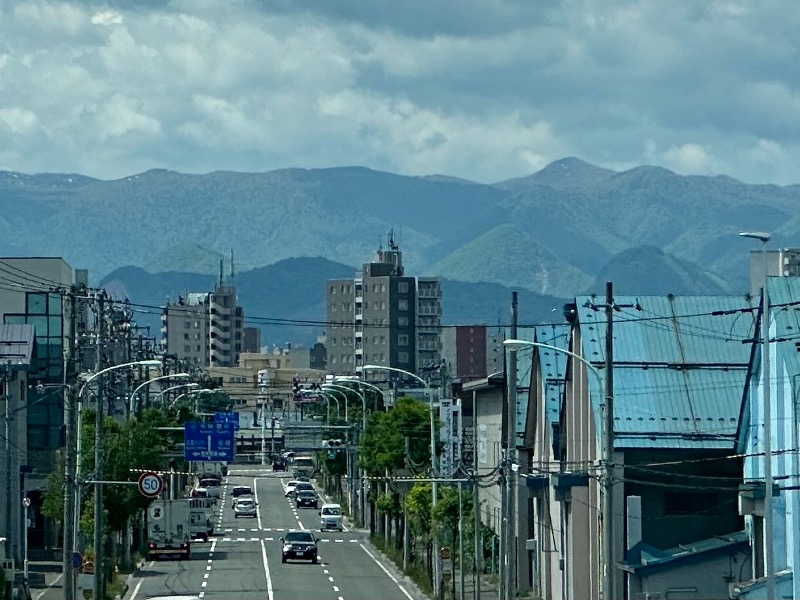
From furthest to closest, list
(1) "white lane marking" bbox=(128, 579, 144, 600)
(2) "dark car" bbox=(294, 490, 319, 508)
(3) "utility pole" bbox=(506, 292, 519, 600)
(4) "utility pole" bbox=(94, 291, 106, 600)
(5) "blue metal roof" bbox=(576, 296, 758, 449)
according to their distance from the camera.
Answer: (2) "dark car" bbox=(294, 490, 319, 508), (1) "white lane marking" bbox=(128, 579, 144, 600), (4) "utility pole" bbox=(94, 291, 106, 600), (5) "blue metal roof" bbox=(576, 296, 758, 449), (3) "utility pole" bbox=(506, 292, 519, 600)

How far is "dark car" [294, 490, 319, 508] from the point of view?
149 m

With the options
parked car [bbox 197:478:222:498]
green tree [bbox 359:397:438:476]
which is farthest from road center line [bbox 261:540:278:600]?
parked car [bbox 197:478:222:498]

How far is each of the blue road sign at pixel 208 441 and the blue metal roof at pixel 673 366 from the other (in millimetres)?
41874

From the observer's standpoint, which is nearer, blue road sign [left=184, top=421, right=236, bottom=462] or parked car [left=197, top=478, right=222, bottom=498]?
blue road sign [left=184, top=421, right=236, bottom=462]

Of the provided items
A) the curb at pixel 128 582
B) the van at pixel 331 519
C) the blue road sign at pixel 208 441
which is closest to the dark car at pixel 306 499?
the van at pixel 331 519

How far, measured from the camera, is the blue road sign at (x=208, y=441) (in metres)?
101

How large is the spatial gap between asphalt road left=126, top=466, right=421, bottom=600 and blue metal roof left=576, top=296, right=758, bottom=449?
16.6 m

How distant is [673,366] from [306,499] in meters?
90.8

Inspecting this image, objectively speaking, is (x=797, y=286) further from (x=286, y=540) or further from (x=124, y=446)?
(x=286, y=540)

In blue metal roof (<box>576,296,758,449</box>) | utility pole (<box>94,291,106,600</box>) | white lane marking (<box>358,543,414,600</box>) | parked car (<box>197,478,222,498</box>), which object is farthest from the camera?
parked car (<box>197,478,222,498</box>)

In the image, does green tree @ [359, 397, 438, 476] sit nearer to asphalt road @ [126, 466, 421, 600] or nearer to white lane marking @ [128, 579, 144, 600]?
asphalt road @ [126, 466, 421, 600]

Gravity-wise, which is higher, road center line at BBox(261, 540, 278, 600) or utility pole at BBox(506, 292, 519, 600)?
utility pole at BBox(506, 292, 519, 600)

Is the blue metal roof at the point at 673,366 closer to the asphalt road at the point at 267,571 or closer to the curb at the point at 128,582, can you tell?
the asphalt road at the point at 267,571

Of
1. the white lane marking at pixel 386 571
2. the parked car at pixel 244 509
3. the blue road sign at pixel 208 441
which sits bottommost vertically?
the white lane marking at pixel 386 571
